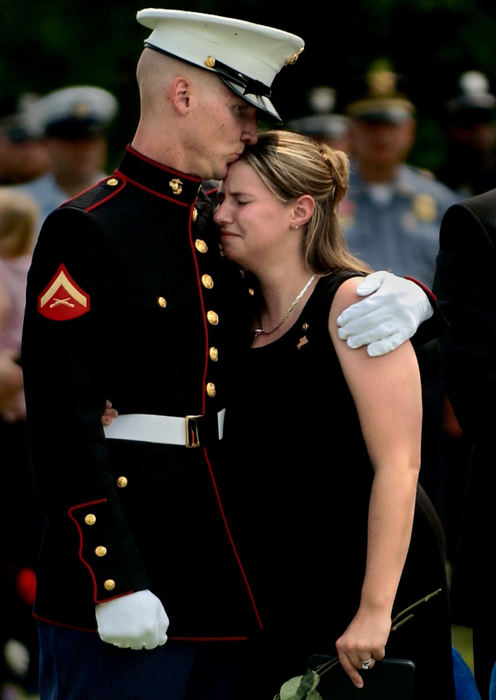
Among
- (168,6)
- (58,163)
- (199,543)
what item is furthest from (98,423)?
(168,6)

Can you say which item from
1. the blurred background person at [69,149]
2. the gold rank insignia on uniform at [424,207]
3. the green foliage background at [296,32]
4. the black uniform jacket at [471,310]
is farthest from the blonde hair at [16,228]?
the green foliage background at [296,32]

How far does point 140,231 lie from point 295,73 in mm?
6590

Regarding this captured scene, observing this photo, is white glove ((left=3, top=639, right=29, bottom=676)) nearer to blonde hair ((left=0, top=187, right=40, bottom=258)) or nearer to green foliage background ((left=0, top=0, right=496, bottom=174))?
blonde hair ((left=0, top=187, right=40, bottom=258))

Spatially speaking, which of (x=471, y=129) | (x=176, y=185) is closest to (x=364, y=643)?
(x=176, y=185)

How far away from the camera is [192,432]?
3047 mm

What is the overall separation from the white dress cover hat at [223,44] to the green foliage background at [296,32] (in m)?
6.20

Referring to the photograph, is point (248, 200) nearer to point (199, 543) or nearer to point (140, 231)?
point (140, 231)

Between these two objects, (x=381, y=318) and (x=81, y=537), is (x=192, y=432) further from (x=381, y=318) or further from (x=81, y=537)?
(x=381, y=318)

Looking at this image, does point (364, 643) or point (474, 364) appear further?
point (474, 364)

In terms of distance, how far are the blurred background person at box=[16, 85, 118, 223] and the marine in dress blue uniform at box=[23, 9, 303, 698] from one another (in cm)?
355

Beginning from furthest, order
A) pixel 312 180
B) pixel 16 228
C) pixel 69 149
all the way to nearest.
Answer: pixel 69 149 → pixel 16 228 → pixel 312 180

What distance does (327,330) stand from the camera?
3.06 meters

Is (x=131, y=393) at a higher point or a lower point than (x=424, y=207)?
higher

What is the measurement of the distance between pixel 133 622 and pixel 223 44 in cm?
117
